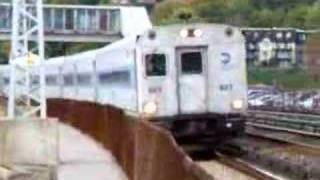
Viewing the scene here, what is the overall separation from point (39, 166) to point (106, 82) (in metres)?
12.6

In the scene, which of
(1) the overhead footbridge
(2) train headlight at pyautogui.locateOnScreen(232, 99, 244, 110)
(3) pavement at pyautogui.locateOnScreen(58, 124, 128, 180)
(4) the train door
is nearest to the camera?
(3) pavement at pyautogui.locateOnScreen(58, 124, 128, 180)

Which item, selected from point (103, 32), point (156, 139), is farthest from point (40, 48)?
point (103, 32)

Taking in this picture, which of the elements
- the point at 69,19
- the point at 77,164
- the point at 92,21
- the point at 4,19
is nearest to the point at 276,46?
the point at 92,21

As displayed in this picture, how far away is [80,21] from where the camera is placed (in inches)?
4215

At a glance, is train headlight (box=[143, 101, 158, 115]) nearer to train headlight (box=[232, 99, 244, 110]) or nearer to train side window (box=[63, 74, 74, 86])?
train headlight (box=[232, 99, 244, 110])

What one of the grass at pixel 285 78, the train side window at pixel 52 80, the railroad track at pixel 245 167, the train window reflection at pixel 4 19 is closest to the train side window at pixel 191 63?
the railroad track at pixel 245 167

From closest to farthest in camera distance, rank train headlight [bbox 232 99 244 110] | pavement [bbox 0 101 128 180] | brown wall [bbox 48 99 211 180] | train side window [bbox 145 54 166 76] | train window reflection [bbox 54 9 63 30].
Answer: brown wall [bbox 48 99 211 180], pavement [bbox 0 101 128 180], train side window [bbox 145 54 166 76], train headlight [bbox 232 99 244 110], train window reflection [bbox 54 9 63 30]

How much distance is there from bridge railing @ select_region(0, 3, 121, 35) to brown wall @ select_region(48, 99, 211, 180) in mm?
67560

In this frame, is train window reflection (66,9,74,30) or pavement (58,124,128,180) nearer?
pavement (58,124,128,180)

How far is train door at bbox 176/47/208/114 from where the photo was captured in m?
24.2

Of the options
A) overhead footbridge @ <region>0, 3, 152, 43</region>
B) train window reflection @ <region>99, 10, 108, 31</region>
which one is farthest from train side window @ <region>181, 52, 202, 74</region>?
train window reflection @ <region>99, 10, 108, 31</region>

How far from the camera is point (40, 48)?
27203 millimetres

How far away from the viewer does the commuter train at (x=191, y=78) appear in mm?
24016

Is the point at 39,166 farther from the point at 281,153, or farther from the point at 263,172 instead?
the point at 281,153
